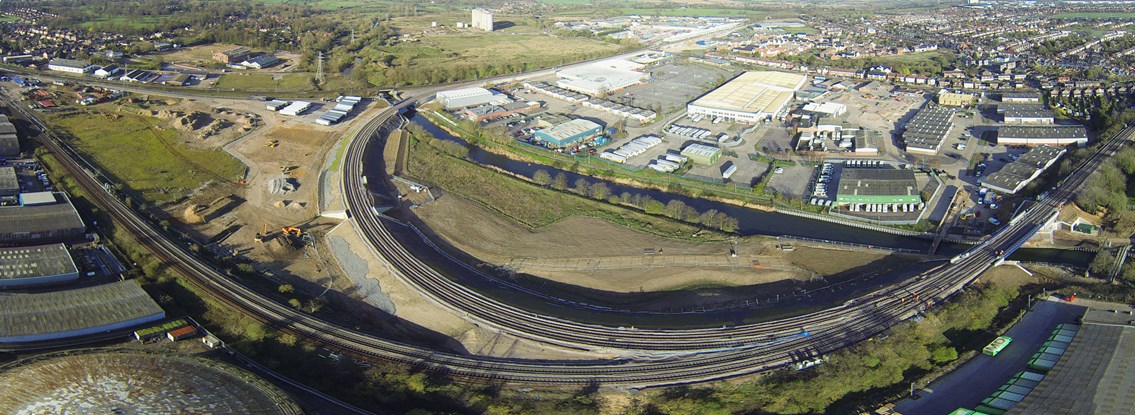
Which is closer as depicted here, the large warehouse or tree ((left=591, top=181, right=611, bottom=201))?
tree ((left=591, top=181, right=611, bottom=201))

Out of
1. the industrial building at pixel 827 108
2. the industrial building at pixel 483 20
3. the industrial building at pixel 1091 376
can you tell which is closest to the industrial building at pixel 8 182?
the industrial building at pixel 1091 376

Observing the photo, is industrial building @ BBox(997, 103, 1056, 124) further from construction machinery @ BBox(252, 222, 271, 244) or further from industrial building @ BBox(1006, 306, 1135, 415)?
construction machinery @ BBox(252, 222, 271, 244)

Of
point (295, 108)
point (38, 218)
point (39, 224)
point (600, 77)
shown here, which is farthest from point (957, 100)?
point (38, 218)

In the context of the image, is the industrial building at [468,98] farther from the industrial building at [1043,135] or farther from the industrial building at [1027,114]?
the industrial building at [1027,114]

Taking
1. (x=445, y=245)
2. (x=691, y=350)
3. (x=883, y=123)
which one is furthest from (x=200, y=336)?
(x=883, y=123)

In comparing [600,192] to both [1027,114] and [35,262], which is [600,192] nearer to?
[35,262]

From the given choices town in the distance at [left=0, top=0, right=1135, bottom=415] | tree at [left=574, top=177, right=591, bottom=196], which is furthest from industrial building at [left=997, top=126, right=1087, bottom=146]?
tree at [left=574, top=177, right=591, bottom=196]

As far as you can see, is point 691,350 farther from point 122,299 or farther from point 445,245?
point 122,299
